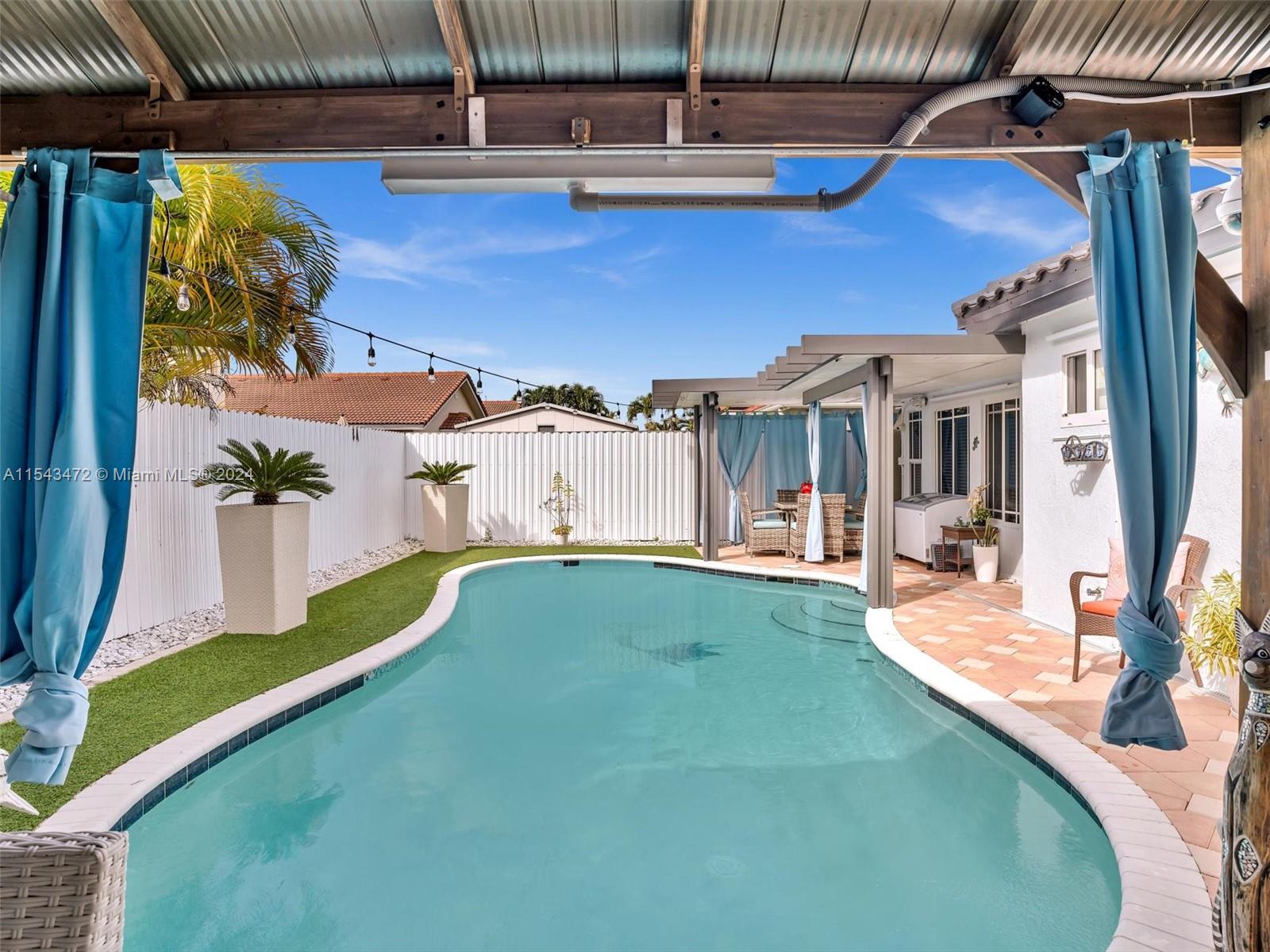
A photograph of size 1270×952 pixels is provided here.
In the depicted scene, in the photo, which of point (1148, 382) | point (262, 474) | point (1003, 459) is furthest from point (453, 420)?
point (1148, 382)

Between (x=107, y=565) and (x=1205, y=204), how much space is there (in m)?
6.33

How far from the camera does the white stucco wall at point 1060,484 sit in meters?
5.70

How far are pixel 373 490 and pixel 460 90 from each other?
33.2ft

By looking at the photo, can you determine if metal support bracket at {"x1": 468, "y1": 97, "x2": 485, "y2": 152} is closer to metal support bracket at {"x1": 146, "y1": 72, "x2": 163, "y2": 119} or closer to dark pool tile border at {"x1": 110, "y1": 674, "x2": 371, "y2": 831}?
metal support bracket at {"x1": 146, "y1": 72, "x2": 163, "y2": 119}

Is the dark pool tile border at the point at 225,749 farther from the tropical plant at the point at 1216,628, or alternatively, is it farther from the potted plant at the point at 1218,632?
the tropical plant at the point at 1216,628

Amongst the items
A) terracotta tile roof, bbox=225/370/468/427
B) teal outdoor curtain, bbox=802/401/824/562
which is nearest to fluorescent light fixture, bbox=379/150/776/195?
teal outdoor curtain, bbox=802/401/824/562

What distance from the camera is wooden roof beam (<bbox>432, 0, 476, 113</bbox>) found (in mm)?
2295

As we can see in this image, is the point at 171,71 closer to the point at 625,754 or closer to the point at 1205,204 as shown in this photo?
the point at 625,754

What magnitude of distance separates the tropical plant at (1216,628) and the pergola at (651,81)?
5.97ft

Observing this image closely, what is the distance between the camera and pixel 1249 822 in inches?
69.6

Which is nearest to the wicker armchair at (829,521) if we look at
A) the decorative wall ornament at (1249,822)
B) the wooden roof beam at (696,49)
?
the wooden roof beam at (696,49)

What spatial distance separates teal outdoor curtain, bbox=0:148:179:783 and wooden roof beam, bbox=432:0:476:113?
109 cm

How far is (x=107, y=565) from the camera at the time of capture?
93.0 inches

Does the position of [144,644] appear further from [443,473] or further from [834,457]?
[834,457]
